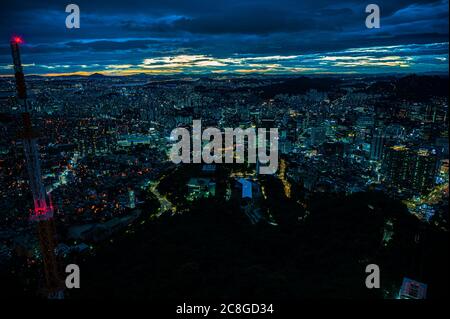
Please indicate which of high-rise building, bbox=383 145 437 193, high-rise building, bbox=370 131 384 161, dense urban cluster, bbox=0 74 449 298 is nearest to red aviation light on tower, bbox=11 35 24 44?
dense urban cluster, bbox=0 74 449 298

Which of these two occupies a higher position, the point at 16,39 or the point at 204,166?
the point at 16,39

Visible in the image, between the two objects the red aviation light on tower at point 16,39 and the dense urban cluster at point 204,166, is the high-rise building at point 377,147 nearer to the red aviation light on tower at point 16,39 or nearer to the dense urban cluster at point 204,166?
the dense urban cluster at point 204,166

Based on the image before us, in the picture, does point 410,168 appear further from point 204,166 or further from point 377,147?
point 204,166

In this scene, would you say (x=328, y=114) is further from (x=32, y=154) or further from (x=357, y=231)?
(x=32, y=154)

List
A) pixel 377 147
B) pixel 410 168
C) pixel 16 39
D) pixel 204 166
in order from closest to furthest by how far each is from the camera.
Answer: pixel 16 39, pixel 410 168, pixel 204 166, pixel 377 147

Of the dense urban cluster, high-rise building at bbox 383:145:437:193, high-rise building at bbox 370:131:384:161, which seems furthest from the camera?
high-rise building at bbox 370:131:384:161

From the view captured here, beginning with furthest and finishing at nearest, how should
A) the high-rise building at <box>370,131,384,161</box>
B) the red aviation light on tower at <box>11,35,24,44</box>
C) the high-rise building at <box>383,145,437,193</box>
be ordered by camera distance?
the high-rise building at <box>370,131,384,161</box> < the high-rise building at <box>383,145,437,193</box> < the red aviation light on tower at <box>11,35,24,44</box>

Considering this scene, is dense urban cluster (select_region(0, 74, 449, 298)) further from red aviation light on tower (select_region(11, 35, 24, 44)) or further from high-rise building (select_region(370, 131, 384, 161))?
red aviation light on tower (select_region(11, 35, 24, 44))

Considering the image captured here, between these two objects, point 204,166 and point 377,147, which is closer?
point 204,166

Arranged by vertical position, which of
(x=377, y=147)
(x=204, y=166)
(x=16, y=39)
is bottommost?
(x=204, y=166)

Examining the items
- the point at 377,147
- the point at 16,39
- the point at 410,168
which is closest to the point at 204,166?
the point at 410,168

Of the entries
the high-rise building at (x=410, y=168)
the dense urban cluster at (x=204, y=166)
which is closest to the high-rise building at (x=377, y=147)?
the dense urban cluster at (x=204, y=166)

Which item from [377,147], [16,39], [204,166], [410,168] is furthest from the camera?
[377,147]
